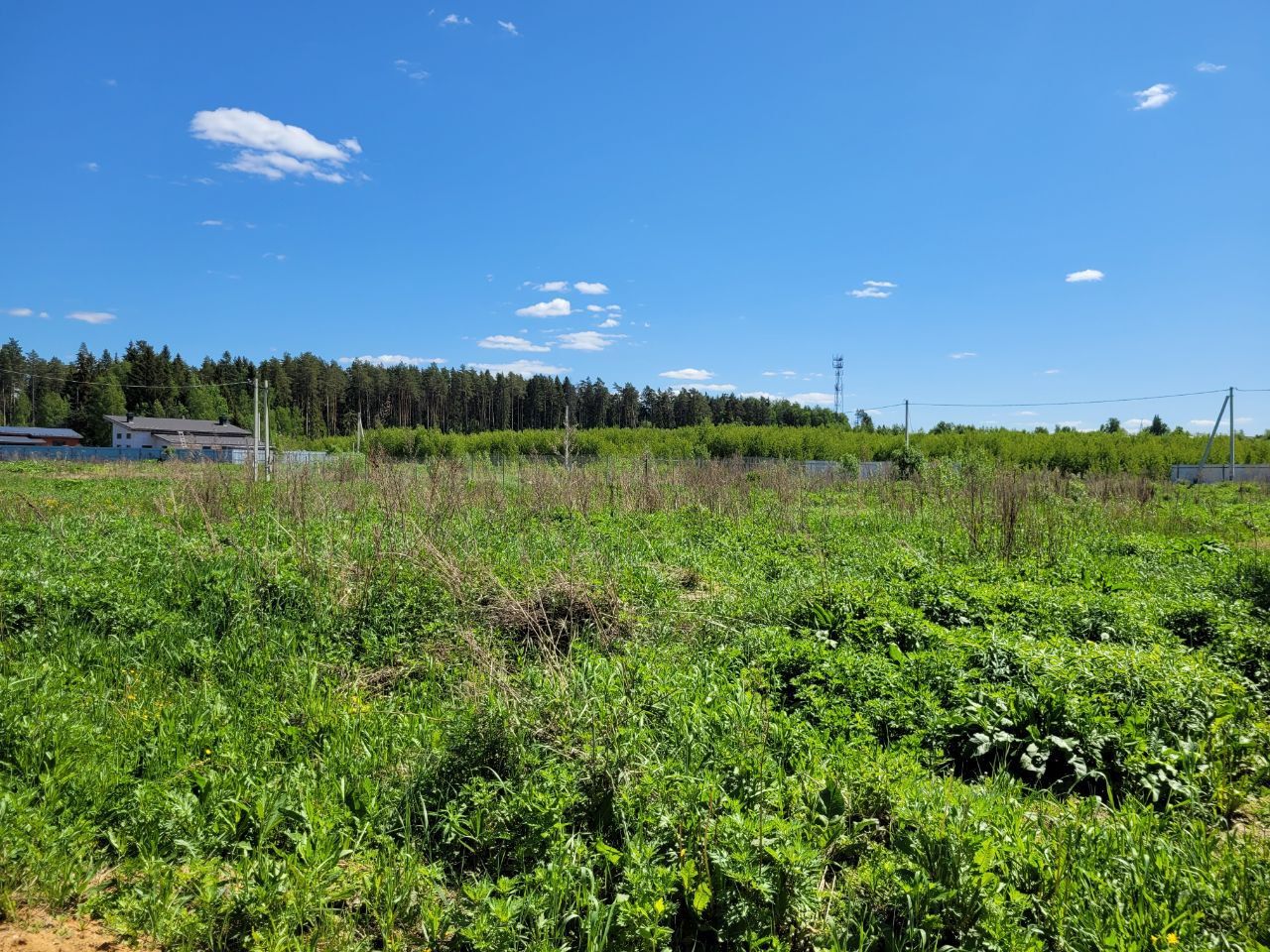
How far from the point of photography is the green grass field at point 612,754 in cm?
252

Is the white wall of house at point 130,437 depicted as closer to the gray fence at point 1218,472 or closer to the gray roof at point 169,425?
the gray roof at point 169,425

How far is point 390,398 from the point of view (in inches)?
3580

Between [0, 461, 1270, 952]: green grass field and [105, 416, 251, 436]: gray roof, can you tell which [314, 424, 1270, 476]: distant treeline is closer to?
[105, 416, 251, 436]: gray roof

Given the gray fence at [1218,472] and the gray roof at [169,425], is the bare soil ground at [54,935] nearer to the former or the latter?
the gray fence at [1218,472]

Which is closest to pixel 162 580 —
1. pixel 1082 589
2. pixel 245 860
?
pixel 245 860

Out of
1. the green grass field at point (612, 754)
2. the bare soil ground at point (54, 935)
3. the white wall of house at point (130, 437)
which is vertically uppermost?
the white wall of house at point (130, 437)

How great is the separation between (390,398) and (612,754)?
9405 cm

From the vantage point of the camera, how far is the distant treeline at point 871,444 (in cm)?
3809

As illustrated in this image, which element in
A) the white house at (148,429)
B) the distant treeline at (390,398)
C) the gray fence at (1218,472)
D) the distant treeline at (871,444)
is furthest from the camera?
the distant treeline at (390,398)

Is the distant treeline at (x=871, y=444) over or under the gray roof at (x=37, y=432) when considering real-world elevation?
over

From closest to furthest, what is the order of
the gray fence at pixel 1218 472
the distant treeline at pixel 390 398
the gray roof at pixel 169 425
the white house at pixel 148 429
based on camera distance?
1. the gray fence at pixel 1218 472
2. the white house at pixel 148 429
3. the gray roof at pixel 169 425
4. the distant treeline at pixel 390 398

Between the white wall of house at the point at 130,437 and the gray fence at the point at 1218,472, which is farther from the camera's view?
the white wall of house at the point at 130,437

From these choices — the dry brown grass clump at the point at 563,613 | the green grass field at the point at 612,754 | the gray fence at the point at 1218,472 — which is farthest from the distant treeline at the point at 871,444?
the dry brown grass clump at the point at 563,613

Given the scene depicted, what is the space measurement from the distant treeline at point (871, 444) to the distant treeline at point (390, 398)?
3210 centimetres
